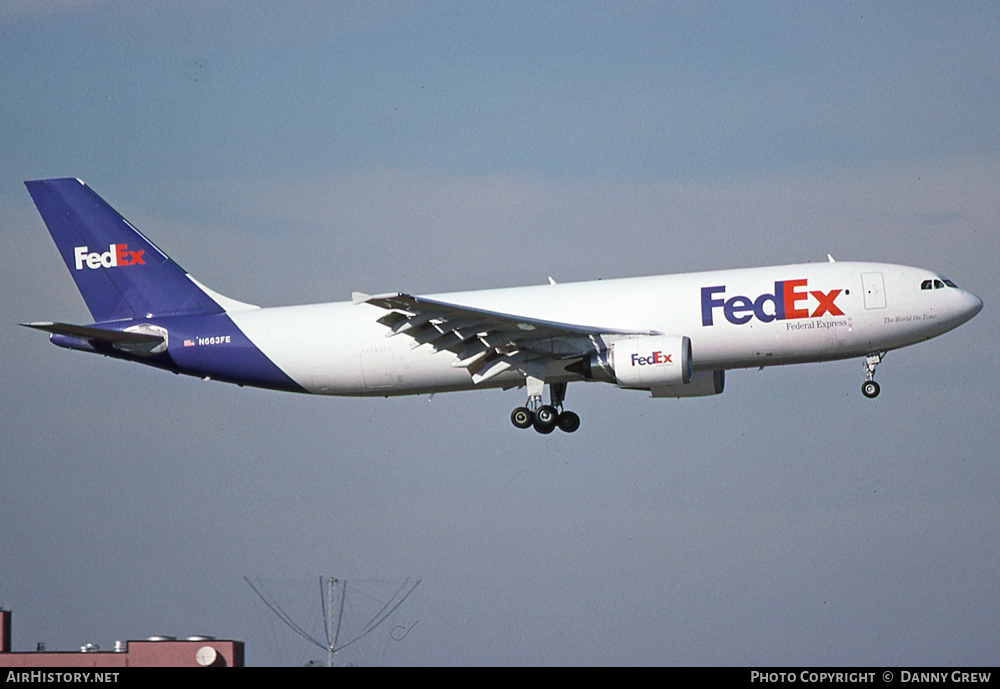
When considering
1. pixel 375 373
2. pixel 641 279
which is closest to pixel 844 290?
pixel 641 279

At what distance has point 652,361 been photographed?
43.8m

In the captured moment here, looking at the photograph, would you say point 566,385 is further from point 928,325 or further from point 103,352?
point 103,352

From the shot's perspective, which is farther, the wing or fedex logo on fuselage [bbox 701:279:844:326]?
the wing

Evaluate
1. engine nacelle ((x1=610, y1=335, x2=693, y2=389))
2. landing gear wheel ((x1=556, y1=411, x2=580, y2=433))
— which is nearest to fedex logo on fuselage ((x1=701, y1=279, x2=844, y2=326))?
engine nacelle ((x1=610, y1=335, x2=693, y2=389))

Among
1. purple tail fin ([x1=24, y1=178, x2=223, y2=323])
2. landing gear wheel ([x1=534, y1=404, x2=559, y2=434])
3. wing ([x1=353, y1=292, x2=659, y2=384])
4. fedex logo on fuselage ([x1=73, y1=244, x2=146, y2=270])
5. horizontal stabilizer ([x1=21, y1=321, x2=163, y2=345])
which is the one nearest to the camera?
wing ([x1=353, y1=292, x2=659, y2=384])

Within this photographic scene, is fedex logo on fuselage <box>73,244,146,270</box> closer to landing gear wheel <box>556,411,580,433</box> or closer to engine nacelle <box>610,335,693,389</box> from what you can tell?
landing gear wheel <box>556,411,580,433</box>

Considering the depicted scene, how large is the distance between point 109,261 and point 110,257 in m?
0.17

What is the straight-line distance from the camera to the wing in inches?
1732

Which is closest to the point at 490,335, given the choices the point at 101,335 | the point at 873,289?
the point at 873,289

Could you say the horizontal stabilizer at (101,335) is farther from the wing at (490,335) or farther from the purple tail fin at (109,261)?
the wing at (490,335)

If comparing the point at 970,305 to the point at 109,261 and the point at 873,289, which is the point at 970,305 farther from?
the point at 109,261

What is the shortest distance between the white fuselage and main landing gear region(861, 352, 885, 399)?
747mm

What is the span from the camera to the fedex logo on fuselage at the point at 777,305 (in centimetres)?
4356
